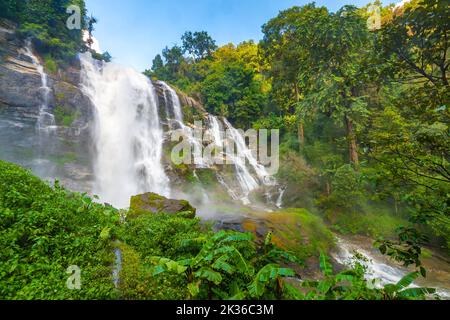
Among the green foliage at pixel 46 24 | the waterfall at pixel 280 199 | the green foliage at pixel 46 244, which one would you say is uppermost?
the green foliage at pixel 46 24

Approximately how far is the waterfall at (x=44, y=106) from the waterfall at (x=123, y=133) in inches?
107

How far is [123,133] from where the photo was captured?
62.6 feet

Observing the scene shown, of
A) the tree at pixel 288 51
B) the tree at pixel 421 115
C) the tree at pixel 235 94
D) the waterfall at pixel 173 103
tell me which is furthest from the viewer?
the tree at pixel 235 94

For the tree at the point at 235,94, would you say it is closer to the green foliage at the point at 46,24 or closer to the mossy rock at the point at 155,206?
the green foliage at the point at 46,24

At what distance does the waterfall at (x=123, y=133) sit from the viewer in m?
16.5

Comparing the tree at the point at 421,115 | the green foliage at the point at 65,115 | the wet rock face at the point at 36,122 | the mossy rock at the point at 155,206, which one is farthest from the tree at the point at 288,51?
the green foliage at the point at 65,115

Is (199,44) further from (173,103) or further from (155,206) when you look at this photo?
(155,206)

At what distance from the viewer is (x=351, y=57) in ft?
43.5

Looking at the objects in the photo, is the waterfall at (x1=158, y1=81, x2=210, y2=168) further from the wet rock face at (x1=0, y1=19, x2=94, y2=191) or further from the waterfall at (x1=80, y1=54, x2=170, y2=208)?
the wet rock face at (x1=0, y1=19, x2=94, y2=191)

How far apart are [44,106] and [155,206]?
44.2ft

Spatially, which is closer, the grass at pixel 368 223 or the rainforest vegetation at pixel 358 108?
the rainforest vegetation at pixel 358 108

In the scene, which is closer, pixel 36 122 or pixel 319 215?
pixel 319 215

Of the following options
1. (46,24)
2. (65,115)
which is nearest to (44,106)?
(65,115)
